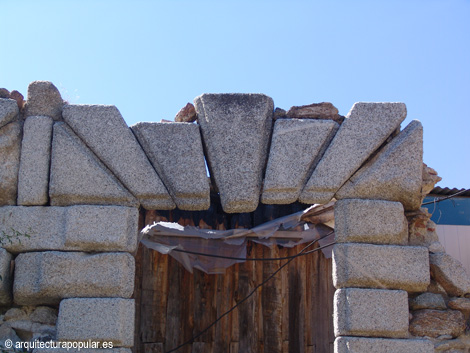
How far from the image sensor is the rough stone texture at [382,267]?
4438mm

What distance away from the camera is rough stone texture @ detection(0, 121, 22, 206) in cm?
453

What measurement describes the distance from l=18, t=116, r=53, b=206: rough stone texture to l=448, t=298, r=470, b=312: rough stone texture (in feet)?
10.6

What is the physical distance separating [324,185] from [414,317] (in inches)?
47.9

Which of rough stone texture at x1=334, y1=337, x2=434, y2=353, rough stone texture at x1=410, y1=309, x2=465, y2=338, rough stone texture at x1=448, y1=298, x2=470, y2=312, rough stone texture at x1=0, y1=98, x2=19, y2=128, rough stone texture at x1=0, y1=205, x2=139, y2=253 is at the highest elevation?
rough stone texture at x1=0, y1=98, x2=19, y2=128

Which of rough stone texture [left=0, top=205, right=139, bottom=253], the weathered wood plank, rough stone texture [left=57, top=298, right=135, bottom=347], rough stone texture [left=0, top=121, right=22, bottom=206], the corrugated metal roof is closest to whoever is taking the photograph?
rough stone texture [left=57, top=298, right=135, bottom=347]

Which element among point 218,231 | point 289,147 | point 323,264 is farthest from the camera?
point 323,264

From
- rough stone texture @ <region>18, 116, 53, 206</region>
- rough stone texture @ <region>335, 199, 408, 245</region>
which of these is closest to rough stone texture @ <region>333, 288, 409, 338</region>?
rough stone texture @ <region>335, 199, 408, 245</region>

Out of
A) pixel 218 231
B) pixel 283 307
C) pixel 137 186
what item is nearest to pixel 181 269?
pixel 218 231

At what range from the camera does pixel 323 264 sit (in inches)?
304

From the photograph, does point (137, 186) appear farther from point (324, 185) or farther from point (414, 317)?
point (414, 317)

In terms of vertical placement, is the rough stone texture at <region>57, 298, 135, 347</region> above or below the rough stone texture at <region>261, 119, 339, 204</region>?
below

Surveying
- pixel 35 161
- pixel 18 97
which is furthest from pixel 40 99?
pixel 35 161

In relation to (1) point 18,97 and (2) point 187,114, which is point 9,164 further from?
(2) point 187,114

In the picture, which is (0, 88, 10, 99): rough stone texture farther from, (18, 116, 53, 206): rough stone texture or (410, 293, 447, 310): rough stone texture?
(410, 293, 447, 310): rough stone texture
